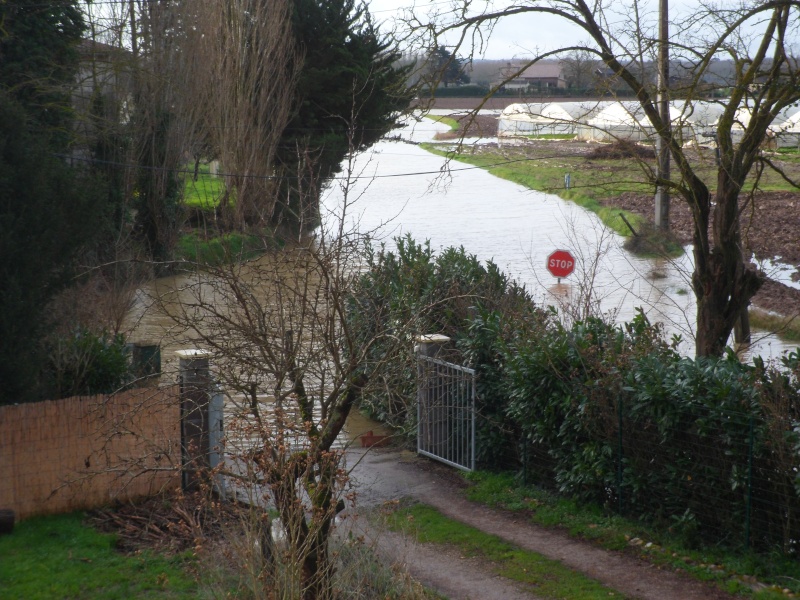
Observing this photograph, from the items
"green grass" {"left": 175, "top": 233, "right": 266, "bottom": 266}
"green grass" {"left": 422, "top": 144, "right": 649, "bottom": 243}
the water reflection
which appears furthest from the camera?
"green grass" {"left": 422, "top": 144, "right": 649, "bottom": 243}

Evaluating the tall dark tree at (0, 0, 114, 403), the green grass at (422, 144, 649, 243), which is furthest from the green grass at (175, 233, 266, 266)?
the green grass at (422, 144, 649, 243)

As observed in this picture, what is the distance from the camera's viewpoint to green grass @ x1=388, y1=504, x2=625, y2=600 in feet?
23.1

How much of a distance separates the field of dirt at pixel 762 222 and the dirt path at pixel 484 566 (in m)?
4.86

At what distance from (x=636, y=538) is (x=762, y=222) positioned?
980 inches

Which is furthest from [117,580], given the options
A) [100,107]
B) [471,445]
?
[100,107]

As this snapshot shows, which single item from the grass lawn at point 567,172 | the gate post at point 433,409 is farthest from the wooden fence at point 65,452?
the grass lawn at point 567,172

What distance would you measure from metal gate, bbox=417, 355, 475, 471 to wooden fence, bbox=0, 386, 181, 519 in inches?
126

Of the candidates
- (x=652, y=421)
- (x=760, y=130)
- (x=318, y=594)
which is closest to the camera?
(x=318, y=594)

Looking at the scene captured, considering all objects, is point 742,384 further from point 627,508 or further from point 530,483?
point 530,483

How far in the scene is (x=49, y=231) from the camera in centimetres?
1028

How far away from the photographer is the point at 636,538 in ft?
26.7

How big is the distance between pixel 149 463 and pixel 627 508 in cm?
508

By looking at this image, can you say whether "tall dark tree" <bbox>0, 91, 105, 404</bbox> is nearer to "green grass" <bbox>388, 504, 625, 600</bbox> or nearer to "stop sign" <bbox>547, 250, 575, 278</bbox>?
"green grass" <bbox>388, 504, 625, 600</bbox>

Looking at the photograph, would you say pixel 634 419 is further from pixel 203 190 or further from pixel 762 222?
pixel 762 222
